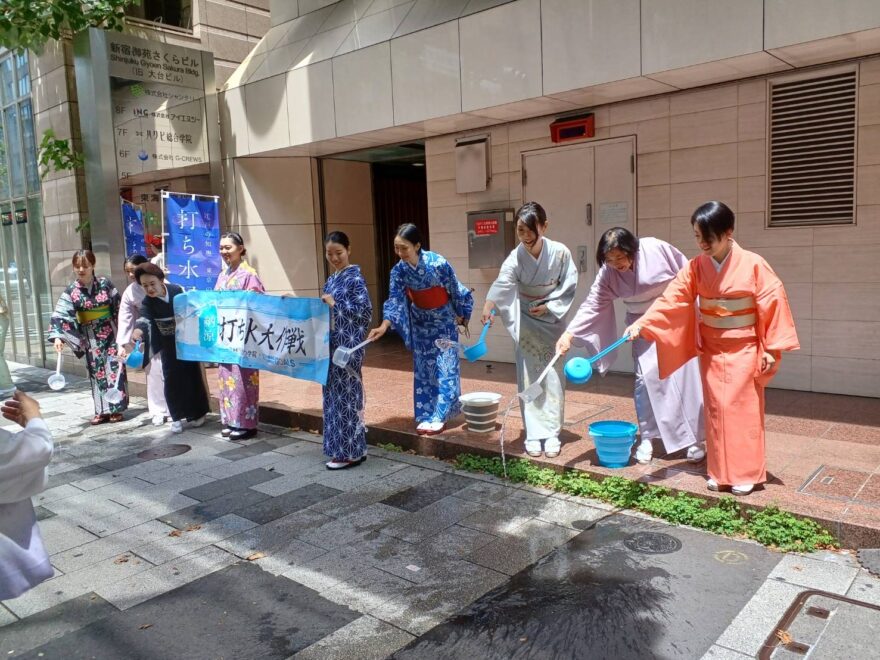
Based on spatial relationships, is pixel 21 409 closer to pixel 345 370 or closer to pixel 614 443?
pixel 345 370

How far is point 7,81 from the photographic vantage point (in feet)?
39.3

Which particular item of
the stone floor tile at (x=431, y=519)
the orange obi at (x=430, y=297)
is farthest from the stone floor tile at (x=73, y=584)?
the orange obi at (x=430, y=297)

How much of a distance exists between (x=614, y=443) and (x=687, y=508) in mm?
705

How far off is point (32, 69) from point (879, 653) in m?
12.6

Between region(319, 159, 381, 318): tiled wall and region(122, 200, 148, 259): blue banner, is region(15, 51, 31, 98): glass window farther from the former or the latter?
region(319, 159, 381, 318): tiled wall

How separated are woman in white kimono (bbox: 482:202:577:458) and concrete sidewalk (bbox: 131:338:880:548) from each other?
275 millimetres

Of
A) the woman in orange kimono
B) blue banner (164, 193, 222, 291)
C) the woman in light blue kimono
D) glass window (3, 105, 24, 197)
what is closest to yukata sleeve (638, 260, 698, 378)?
the woman in orange kimono

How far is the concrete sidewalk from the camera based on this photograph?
4.20 m

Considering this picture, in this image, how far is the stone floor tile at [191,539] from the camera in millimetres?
4332

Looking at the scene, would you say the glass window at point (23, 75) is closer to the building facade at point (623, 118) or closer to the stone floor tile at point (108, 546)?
the building facade at point (623, 118)

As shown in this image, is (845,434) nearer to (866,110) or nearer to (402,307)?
(866,110)

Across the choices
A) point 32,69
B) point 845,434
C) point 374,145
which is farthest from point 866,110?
point 32,69

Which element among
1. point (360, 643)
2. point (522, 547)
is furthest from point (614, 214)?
point (360, 643)

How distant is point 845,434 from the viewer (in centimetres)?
546
